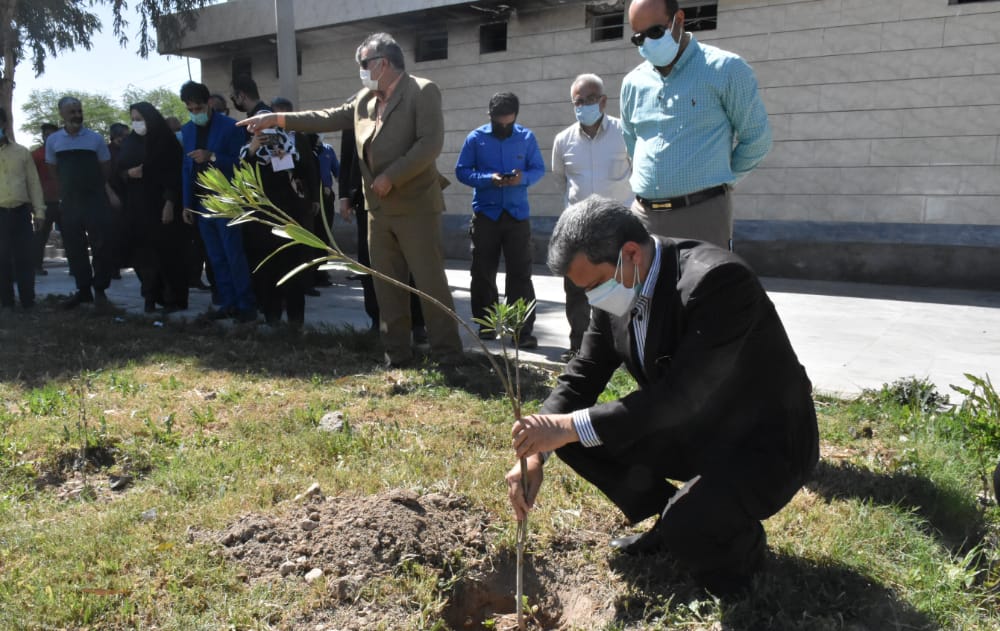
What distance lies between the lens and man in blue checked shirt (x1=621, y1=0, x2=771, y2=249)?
3.56 m

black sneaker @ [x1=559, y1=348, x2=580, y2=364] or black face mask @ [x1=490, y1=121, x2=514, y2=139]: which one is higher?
black face mask @ [x1=490, y1=121, x2=514, y2=139]

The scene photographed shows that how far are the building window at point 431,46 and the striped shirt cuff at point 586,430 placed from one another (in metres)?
11.5

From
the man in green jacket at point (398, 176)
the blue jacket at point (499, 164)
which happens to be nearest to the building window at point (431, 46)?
the blue jacket at point (499, 164)

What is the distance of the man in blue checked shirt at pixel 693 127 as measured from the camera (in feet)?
11.7

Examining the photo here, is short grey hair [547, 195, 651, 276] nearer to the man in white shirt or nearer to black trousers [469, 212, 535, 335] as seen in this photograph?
the man in white shirt

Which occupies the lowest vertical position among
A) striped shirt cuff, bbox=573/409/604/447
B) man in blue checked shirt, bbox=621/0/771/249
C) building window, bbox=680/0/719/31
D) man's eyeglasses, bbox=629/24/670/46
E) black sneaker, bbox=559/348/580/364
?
black sneaker, bbox=559/348/580/364

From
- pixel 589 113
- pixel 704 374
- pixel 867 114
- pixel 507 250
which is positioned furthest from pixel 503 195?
A: pixel 867 114

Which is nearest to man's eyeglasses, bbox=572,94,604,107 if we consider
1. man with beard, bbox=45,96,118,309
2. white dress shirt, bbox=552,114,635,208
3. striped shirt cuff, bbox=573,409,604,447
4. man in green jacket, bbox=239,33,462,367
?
white dress shirt, bbox=552,114,635,208

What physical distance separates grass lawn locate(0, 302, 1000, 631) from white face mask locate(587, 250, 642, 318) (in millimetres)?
951

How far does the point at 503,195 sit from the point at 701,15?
5.72 m

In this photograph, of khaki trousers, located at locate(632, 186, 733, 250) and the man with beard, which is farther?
the man with beard

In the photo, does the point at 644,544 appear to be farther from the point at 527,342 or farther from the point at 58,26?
the point at 58,26

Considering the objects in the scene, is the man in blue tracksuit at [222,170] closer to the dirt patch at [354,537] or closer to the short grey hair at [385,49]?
the short grey hair at [385,49]

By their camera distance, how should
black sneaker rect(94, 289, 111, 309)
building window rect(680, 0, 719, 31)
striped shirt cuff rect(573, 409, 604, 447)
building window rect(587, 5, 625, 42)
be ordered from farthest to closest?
building window rect(587, 5, 625, 42), building window rect(680, 0, 719, 31), black sneaker rect(94, 289, 111, 309), striped shirt cuff rect(573, 409, 604, 447)
